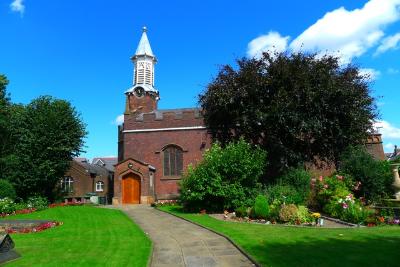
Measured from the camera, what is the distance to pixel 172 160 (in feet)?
115

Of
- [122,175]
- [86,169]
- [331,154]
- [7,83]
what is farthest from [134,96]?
[331,154]

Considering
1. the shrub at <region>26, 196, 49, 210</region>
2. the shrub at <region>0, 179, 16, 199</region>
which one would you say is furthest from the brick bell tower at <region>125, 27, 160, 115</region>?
the shrub at <region>0, 179, 16, 199</region>

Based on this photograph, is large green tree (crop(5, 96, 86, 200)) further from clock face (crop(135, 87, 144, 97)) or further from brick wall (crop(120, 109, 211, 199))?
clock face (crop(135, 87, 144, 97))

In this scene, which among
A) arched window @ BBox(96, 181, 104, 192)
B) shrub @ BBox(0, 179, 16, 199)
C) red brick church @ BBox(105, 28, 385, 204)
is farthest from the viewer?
arched window @ BBox(96, 181, 104, 192)

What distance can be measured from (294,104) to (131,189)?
1634cm

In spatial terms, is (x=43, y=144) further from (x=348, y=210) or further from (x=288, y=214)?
(x=348, y=210)

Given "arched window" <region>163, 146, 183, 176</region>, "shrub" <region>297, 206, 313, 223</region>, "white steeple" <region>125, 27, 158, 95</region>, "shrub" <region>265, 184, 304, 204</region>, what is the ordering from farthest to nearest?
1. "white steeple" <region>125, 27, 158, 95</region>
2. "arched window" <region>163, 146, 183, 176</region>
3. "shrub" <region>265, 184, 304, 204</region>
4. "shrub" <region>297, 206, 313, 223</region>

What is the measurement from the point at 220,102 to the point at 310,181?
6.73 meters

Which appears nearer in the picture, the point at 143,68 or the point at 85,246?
the point at 85,246

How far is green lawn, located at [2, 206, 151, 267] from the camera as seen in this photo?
915cm

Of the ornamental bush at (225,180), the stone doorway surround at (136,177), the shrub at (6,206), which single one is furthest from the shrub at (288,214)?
the stone doorway surround at (136,177)

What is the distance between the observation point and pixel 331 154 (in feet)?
80.3

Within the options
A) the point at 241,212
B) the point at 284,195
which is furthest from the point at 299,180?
the point at 241,212

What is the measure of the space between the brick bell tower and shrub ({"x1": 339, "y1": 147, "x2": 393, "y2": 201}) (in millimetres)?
29109
